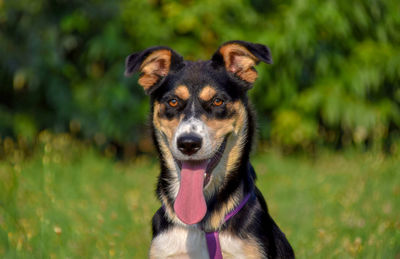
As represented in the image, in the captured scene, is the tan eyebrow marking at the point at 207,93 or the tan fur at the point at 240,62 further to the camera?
the tan fur at the point at 240,62

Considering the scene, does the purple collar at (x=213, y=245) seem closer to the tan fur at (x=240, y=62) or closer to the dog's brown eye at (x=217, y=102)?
the dog's brown eye at (x=217, y=102)

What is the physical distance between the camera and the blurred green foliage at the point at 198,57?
8.82 metres

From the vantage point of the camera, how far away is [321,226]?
564cm

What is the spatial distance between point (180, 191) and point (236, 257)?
0.60 m

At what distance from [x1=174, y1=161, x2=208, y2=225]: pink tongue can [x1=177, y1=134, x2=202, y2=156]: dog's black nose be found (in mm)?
170

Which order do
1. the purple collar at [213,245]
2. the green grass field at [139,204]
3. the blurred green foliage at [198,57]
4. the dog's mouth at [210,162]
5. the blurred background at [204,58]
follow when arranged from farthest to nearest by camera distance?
the blurred green foliage at [198,57] → the blurred background at [204,58] → the green grass field at [139,204] → the dog's mouth at [210,162] → the purple collar at [213,245]

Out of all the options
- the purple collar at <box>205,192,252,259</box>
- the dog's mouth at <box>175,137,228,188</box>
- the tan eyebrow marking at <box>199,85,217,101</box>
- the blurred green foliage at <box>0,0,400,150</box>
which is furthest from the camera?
the blurred green foliage at <box>0,0,400,150</box>

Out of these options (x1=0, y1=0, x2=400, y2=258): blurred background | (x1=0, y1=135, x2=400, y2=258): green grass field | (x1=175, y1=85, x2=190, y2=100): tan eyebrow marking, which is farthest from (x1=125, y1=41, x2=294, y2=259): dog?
(x1=0, y1=0, x2=400, y2=258): blurred background

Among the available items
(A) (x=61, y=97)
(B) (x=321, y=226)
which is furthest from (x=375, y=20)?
(A) (x=61, y=97)

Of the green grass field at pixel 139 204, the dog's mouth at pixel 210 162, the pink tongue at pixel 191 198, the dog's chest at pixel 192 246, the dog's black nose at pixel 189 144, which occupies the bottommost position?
the green grass field at pixel 139 204

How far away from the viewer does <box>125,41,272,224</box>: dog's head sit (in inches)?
136

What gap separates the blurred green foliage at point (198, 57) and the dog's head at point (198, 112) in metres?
5.11

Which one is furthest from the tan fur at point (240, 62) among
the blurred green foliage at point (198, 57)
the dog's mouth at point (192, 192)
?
the blurred green foliage at point (198, 57)

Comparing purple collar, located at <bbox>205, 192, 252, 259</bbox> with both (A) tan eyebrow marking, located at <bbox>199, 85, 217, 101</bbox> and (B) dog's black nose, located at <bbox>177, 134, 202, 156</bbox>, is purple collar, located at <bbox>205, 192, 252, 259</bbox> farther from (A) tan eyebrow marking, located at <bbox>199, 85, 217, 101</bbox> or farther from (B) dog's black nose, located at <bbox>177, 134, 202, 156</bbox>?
(A) tan eyebrow marking, located at <bbox>199, 85, 217, 101</bbox>
